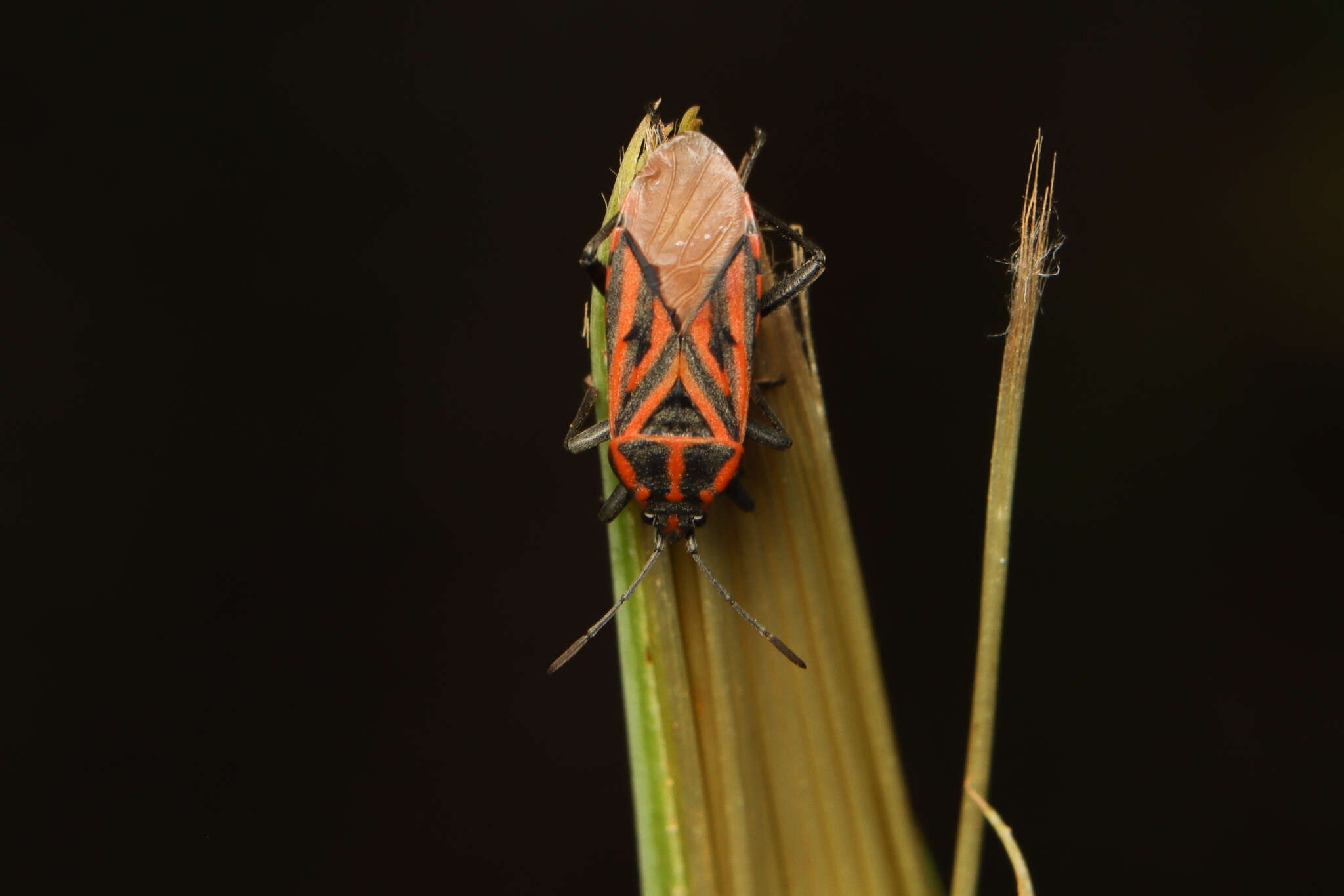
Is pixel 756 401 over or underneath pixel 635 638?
over

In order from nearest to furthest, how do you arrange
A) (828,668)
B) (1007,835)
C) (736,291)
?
(1007,835)
(828,668)
(736,291)

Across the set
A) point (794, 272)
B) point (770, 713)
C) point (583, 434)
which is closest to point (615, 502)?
point (583, 434)

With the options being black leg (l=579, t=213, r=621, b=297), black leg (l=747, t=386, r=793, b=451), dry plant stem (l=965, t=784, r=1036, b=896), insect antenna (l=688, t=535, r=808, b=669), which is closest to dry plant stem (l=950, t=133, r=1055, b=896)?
dry plant stem (l=965, t=784, r=1036, b=896)

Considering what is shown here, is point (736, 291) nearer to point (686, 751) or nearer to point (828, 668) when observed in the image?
point (828, 668)

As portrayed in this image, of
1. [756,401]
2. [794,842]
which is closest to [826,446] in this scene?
[756,401]

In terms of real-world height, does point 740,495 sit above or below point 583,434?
below

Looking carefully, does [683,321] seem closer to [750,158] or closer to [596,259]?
[596,259]
